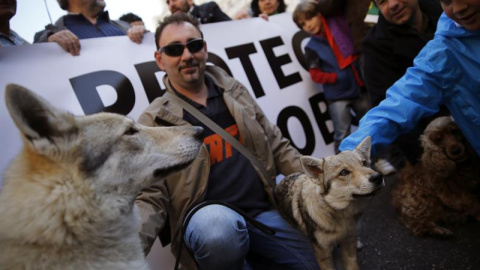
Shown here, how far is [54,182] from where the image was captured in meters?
1.36

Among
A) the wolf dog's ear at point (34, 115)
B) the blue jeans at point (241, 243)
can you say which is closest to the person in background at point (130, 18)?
the blue jeans at point (241, 243)

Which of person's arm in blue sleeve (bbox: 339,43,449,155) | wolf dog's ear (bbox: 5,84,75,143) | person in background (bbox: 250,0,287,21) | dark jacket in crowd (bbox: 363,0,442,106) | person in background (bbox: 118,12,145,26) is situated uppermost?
person in background (bbox: 118,12,145,26)

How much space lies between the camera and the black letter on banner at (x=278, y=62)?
13.7 ft

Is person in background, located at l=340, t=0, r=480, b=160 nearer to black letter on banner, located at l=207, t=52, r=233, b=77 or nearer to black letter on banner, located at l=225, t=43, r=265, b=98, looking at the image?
black letter on banner, located at l=225, t=43, r=265, b=98

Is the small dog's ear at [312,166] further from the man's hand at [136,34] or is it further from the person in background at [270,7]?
the person in background at [270,7]

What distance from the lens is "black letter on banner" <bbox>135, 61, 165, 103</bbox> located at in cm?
326

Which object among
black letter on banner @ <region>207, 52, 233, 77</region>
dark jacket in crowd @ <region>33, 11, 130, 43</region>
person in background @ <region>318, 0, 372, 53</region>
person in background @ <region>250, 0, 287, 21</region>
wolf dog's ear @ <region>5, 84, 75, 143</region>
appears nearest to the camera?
wolf dog's ear @ <region>5, 84, 75, 143</region>

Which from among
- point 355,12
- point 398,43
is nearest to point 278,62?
point 355,12

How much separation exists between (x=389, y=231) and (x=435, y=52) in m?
1.91

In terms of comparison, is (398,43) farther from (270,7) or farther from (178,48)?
(270,7)

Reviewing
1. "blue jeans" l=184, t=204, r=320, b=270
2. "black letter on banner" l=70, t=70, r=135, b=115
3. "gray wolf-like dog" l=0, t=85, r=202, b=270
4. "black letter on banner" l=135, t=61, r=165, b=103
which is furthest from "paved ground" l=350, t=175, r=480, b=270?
"black letter on banner" l=70, t=70, r=135, b=115

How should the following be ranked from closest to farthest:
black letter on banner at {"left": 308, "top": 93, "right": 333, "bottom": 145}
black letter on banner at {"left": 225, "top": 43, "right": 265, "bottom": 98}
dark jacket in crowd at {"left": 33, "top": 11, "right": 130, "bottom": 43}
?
1. dark jacket in crowd at {"left": 33, "top": 11, "right": 130, "bottom": 43}
2. black letter on banner at {"left": 225, "top": 43, "right": 265, "bottom": 98}
3. black letter on banner at {"left": 308, "top": 93, "right": 333, "bottom": 145}

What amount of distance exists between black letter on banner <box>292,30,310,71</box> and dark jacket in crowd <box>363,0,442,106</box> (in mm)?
1063

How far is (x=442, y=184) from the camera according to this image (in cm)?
319
